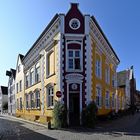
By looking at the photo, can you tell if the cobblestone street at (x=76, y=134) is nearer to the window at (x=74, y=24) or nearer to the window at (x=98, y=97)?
the window at (x=98, y=97)

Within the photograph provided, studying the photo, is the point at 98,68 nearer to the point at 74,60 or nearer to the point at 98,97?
the point at 98,97

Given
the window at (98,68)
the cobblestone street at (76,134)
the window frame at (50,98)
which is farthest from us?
the window at (98,68)

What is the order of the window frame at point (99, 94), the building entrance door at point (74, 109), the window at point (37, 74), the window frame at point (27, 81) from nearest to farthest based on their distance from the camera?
the building entrance door at point (74, 109) < the window frame at point (99, 94) < the window at point (37, 74) < the window frame at point (27, 81)

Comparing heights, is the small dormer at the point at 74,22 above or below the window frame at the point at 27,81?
above

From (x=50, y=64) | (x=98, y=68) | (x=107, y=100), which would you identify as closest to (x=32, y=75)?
(x=107, y=100)

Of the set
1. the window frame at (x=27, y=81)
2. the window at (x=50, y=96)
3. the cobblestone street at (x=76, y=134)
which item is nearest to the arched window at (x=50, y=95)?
the window at (x=50, y=96)

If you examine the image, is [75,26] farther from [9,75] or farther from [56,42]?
[9,75]

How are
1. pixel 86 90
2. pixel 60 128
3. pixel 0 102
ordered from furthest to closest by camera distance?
pixel 0 102
pixel 86 90
pixel 60 128

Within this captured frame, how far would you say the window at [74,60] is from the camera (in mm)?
29672

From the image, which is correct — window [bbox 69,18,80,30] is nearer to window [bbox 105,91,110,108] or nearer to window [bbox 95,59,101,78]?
window [bbox 95,59,101,78]

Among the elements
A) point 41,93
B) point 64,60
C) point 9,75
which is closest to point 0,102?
point 9,75

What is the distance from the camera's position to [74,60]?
97.5 feet

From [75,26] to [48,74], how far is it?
264 inches

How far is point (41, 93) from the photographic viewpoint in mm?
36312
